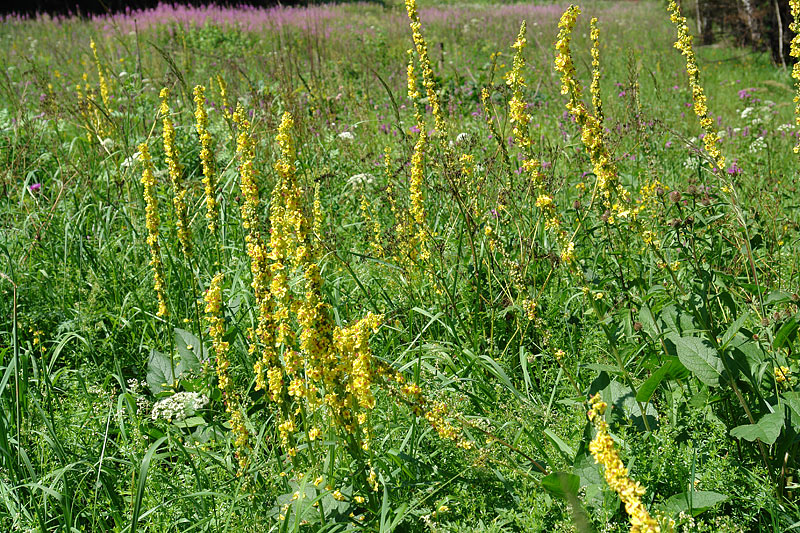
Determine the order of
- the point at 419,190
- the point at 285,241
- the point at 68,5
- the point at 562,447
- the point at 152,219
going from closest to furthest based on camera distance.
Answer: the point at 285,241 → the point at 562,447 → the point at 152,219 → the point at 419,190 → the point at 68,5

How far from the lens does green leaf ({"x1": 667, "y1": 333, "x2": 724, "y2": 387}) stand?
6.46 ft

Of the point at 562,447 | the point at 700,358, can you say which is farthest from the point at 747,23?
the point at 562,447

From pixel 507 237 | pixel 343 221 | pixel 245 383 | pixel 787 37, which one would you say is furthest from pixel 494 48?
pixel 245 383

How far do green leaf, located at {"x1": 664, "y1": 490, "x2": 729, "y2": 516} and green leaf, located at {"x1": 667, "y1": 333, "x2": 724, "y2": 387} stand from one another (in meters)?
0.33

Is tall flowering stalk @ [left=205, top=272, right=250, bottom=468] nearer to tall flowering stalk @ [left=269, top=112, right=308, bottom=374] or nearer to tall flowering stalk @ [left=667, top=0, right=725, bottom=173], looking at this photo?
tall flowering stalk @ [left=269, top=112, right=308, bottom=374]

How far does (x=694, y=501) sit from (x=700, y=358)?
0.43m

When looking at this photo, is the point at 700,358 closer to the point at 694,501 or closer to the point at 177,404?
the point at 694,501

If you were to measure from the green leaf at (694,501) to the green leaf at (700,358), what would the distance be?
33 cm

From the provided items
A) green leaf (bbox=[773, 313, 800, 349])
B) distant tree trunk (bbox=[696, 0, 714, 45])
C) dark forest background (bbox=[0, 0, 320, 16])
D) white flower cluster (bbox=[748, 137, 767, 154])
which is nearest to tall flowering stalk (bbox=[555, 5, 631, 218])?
green leaf (bbox=[773, 313, 800, 349])

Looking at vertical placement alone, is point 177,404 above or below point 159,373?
above

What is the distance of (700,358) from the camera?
2.00 m

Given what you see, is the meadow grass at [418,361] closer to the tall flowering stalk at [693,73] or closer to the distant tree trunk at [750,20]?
the tall flowering stalk at [693,73]

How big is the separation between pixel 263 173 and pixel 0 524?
8.50ft

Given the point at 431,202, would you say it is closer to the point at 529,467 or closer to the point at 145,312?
the point at 145,312
